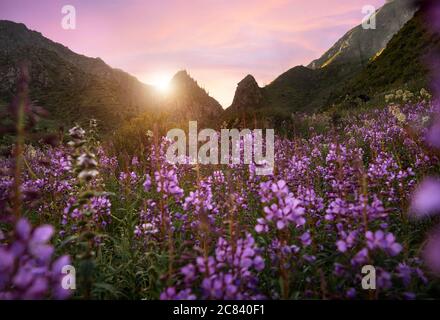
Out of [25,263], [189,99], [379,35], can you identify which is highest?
[379,35]

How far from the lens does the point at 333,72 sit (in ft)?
411

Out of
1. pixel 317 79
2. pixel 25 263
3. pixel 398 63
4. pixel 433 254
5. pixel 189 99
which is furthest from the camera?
pixel 317 79

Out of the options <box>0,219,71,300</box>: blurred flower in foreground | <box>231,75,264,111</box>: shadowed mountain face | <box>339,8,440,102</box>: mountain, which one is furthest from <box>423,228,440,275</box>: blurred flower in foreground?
<box>231,75,264,111</box>: shadowed mountain face

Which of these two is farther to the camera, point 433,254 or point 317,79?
point 317,79

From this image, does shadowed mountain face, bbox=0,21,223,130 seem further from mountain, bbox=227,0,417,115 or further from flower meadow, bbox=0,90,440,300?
flower meadow, bbox=0,90,440,300

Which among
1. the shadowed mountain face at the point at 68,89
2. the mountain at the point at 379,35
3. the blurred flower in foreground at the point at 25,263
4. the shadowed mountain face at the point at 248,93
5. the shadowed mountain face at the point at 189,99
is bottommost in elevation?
the blurred flower in foreground at the point at 25,263

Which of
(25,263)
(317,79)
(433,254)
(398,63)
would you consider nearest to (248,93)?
(398,63)

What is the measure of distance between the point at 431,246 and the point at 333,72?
133 m

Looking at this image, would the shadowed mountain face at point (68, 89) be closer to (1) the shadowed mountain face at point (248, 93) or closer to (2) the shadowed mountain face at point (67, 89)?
(2) the shadowed mountain face at point (67, 89)

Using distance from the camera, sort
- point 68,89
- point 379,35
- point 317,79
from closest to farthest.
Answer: point 68,89 < point 317,79 < point 379,35

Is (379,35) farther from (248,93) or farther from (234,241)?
(234,241)

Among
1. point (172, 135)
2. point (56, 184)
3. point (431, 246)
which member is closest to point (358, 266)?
point (431, 246)

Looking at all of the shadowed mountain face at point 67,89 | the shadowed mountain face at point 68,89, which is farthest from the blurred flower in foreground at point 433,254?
the shadowed mountain face at point 67,89

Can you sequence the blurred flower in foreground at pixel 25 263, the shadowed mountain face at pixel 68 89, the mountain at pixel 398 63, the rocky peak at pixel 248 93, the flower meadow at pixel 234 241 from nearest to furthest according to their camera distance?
the blurred flower in foreground at pixel 25 263, the flower meadow at pixel 234 241, the mountain at pixel 398 63, the rocky peak at pixel 248 93, the shadowed mountain face at pixel 68 89
